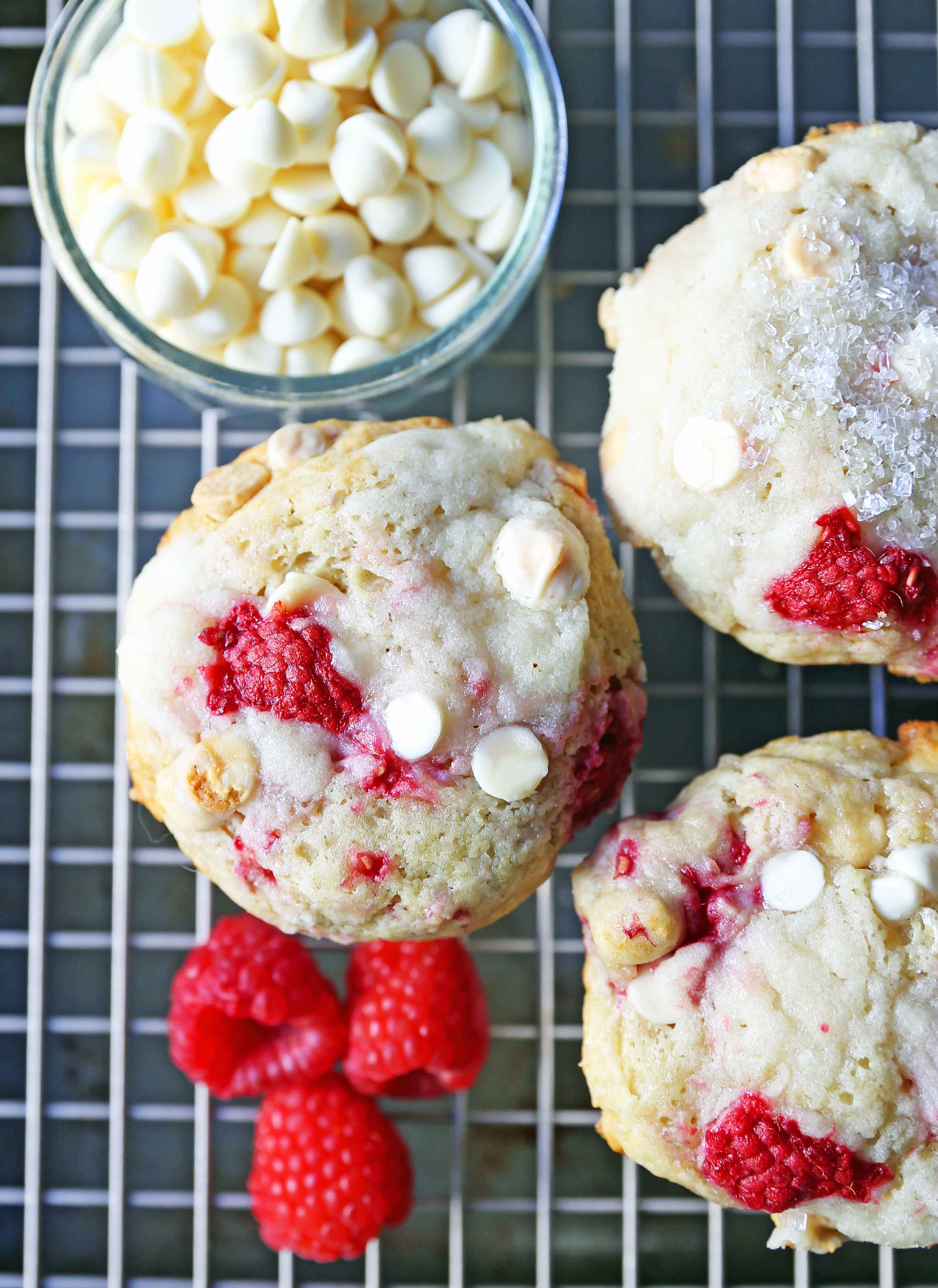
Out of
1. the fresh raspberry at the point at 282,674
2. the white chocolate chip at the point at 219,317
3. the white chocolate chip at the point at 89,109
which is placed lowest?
the fresh raspberry at the point at 282,674

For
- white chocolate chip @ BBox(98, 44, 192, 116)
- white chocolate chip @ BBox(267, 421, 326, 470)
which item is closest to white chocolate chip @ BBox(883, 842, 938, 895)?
white chocolate chip @ BBox(267, 421, 326, 470)

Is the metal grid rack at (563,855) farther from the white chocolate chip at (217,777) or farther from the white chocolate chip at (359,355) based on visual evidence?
the white chocolate chip at (217,777)

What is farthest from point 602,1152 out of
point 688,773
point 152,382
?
point 152,382

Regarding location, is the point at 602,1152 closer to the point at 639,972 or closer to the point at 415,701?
the point at 639,972

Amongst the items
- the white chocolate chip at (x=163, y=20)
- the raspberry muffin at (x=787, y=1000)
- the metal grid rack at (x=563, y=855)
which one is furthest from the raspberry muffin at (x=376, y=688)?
the white chocolate chip at (x=163, y=20)

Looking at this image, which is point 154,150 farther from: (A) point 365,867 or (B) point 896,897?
(B) point 896,897
